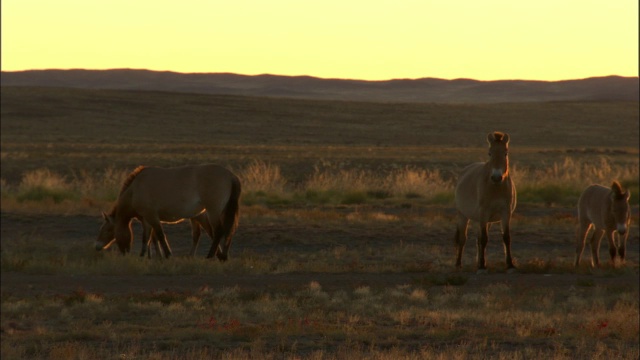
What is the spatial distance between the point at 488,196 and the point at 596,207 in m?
2.57

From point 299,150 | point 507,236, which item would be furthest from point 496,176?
point 299,150

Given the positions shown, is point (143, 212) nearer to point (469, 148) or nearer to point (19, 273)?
point (19, 273)

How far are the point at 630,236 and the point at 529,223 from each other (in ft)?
8.10

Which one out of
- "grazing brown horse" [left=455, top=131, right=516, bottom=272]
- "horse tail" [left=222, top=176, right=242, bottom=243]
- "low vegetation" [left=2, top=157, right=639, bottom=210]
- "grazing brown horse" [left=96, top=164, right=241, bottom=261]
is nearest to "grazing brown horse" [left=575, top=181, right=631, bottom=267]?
"grazing brown horse" [left=455, top=131, right=516, bottom=272]

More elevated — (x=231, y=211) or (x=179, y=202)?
(x=179, y=202)

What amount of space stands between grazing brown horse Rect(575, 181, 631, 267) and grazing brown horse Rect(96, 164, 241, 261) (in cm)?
627

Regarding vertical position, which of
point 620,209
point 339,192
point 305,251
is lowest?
point 339,192

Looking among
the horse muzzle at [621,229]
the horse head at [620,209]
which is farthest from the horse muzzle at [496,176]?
the horse head at [620,209]

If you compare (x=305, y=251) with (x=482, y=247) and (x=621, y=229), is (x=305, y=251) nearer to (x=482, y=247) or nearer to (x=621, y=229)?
(x=482, y=247)

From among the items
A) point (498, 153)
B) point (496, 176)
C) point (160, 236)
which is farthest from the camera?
point (160, 236)

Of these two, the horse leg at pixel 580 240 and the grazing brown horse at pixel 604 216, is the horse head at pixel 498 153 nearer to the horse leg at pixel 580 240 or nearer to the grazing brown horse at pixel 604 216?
the grazing brown horse at pixel 604 216

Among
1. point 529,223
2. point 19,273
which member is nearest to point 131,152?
point 529,223

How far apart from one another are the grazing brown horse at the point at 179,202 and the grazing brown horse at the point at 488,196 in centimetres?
408

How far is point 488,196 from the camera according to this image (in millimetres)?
19859
